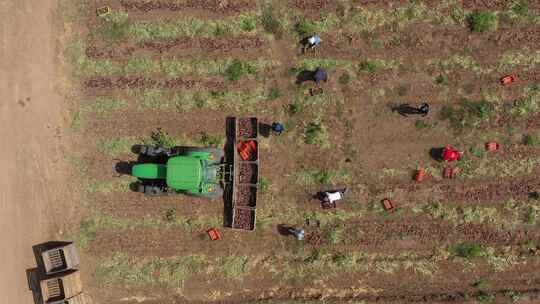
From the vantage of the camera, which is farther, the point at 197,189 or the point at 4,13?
the point at 4,13

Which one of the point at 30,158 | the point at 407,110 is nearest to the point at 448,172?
the point at 407,110

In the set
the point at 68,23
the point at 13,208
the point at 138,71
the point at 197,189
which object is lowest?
the point at 13,208

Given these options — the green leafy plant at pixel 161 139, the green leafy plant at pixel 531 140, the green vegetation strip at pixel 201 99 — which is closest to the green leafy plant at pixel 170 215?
the green leafy plant at pixel 161 139

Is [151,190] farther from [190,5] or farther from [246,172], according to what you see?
[190,5]

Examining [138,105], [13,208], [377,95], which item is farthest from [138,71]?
[377,95]

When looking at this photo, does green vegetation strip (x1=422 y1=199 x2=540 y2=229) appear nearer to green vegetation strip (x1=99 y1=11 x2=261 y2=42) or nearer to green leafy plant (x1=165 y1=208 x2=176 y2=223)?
green leafy plant (x1=165 y1=208 x2=176 y2=223)

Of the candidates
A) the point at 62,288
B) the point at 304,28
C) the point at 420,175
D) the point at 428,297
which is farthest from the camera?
the point at 304,28

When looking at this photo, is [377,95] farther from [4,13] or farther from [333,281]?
[4,13]
